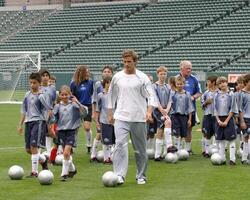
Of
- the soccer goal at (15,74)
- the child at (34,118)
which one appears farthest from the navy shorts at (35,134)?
the soccer goal at (15,74)

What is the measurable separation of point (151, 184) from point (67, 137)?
181 cm

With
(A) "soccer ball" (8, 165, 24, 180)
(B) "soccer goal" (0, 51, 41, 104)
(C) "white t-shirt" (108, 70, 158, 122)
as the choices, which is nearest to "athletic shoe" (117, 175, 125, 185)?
(C) "white t-shirt" (108, 70, 158, 122)

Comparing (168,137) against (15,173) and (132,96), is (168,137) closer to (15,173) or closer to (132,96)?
(132,96)

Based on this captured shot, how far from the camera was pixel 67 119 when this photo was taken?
11680mm

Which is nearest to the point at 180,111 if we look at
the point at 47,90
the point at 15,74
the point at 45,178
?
the point at 47,90

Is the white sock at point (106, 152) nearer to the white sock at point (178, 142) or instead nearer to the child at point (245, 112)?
the white sock at point (178, 142)

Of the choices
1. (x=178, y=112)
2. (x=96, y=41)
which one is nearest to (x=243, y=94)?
(x=178, y=112)

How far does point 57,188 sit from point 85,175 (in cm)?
156

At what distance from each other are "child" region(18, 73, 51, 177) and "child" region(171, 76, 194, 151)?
3.84 m

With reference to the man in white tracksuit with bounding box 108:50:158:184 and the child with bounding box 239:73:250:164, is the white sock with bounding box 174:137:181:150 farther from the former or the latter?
the man in white tracksuit with bounding box 108:50:158:184

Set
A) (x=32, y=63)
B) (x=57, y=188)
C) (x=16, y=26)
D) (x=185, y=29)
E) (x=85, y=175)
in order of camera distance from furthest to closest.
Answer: (x=16, y=26) → (x=185, y=29) → (x=32, y=63) → (x=85, y=175) → (x=57, y=188)

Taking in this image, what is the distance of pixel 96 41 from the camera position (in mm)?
47656

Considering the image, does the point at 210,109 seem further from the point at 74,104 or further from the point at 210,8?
the point at 210,8

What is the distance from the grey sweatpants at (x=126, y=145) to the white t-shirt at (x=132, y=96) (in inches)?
4.1
